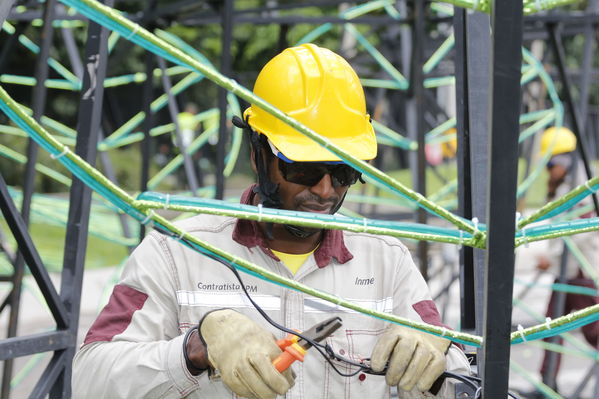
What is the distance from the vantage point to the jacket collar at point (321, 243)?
248cm

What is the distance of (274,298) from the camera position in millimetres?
2424

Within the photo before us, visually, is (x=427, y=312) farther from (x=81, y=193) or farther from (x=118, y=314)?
(x=81, y=193)

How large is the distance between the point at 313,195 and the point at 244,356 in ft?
2.09

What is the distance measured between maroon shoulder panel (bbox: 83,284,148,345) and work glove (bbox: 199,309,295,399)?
34cm

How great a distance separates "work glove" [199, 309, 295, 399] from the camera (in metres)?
1.90

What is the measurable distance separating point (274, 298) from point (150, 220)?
30.2 inches

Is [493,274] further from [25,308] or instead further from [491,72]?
[25,308]

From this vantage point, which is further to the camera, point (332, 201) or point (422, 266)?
point (422, 266)

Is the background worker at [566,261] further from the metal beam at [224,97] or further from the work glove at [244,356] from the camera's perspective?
the work glove at [244,356]

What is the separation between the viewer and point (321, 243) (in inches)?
99.3

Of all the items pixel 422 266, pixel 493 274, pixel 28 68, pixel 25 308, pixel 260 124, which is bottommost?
pixel 25 308

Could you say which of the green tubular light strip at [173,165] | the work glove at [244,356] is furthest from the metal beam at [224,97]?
the work glove at [244,356]

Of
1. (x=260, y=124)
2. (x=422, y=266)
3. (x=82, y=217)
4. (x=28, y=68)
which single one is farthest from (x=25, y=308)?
(x=28, y=68)

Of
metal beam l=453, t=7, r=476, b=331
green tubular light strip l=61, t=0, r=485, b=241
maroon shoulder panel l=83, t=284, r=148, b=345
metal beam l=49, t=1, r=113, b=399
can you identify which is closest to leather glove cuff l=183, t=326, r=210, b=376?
maroon shoulder panel l=83, t=284, r=148, b=345
